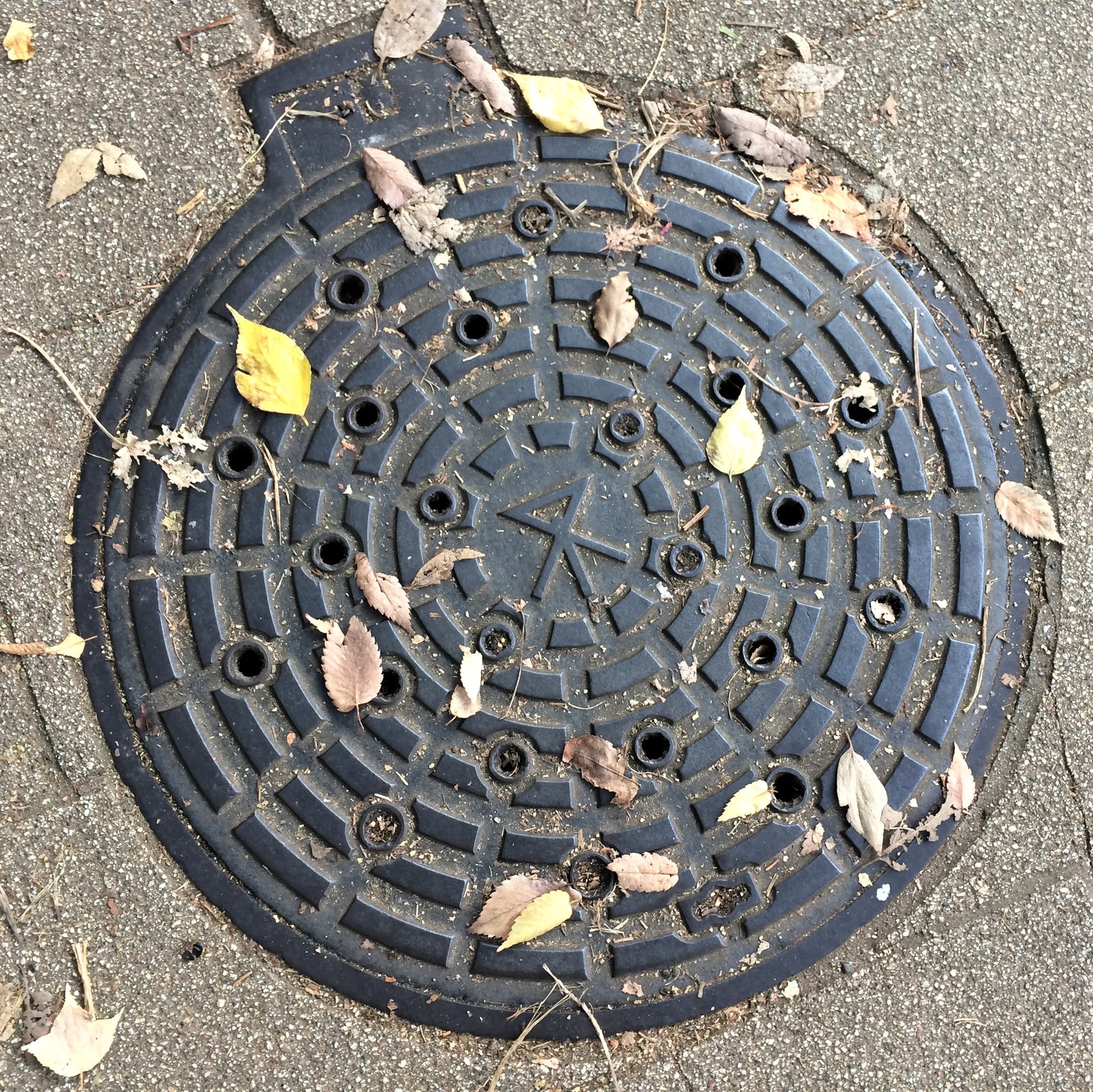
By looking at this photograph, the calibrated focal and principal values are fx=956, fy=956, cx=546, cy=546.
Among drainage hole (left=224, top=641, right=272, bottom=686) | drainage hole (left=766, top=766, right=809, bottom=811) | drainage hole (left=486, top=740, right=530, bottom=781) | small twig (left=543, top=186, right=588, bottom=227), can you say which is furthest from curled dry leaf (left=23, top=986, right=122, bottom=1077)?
small twig (left=543, top=186, right=588, bottom=227)

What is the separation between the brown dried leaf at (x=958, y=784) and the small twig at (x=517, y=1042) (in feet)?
3.45

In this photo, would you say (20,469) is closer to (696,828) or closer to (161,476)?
(161,476)

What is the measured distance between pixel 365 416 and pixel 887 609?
135 centimetres

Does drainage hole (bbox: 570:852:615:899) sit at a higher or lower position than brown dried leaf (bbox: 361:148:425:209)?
lower

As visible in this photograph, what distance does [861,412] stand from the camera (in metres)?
2.38

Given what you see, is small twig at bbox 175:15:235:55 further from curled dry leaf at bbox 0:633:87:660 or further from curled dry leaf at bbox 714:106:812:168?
curled dry leaf at bbox 0:633:87:660

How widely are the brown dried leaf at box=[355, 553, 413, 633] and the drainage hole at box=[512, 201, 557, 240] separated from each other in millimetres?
887

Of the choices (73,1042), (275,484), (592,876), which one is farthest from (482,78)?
(73,1042)

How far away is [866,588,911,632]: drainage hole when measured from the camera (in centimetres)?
230

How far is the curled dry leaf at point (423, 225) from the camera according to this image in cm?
233

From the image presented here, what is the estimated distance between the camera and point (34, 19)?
94.1 inches

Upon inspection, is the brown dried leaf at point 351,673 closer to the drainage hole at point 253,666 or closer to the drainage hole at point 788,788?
the drainage hole at point 253,666

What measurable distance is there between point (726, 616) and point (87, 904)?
1.64 m

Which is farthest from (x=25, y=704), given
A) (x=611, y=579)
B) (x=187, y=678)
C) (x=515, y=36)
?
(x=515, y=36)
